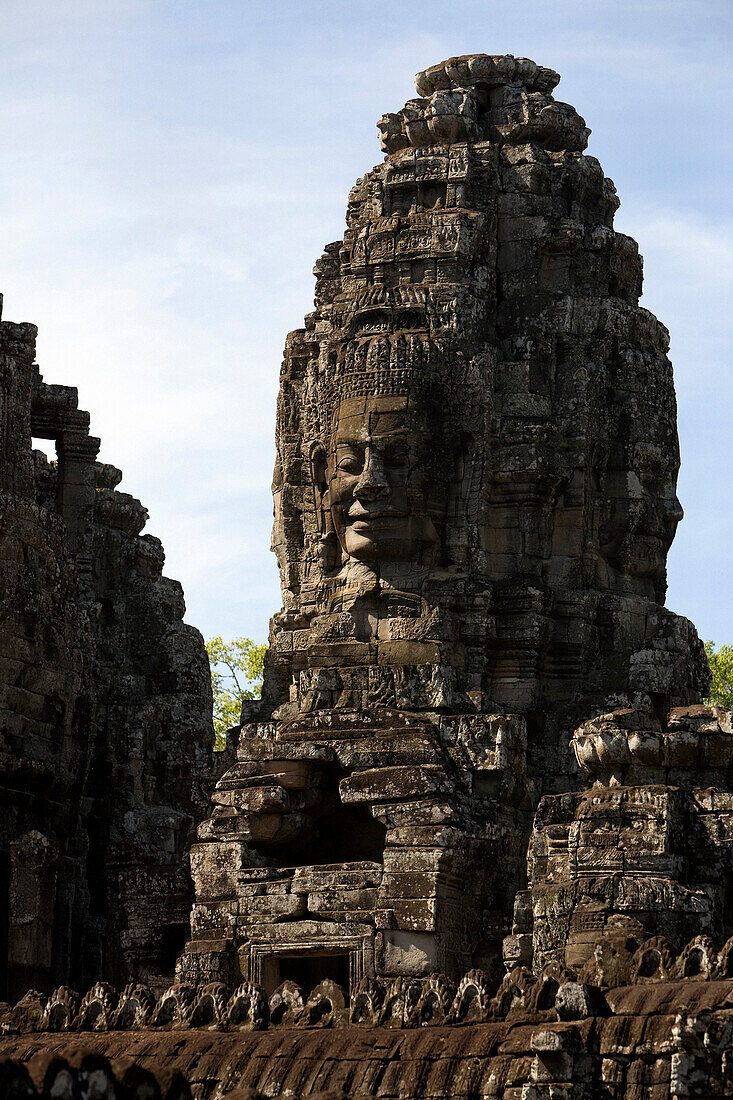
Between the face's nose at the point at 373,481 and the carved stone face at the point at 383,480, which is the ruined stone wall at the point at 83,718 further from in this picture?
the face's nose at the point at 373,481

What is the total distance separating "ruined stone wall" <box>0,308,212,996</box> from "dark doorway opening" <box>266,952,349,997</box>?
2.19 metres

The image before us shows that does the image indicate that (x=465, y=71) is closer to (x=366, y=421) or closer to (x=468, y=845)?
(x=366, y=421)

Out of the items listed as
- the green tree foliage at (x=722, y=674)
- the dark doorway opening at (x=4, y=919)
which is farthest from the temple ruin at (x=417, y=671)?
the green tree foliage at (x=722, y=674)

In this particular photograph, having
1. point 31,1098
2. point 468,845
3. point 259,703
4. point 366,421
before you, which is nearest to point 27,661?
point 259,703

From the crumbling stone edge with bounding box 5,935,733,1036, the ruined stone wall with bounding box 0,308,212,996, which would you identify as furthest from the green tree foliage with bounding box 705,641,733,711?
the crumbling stone edge with bounding box 5,935,733,1036

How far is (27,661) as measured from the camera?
3672 centimetres

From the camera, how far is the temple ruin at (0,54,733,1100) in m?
28.2

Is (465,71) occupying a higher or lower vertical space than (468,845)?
higher

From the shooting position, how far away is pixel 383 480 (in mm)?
35656

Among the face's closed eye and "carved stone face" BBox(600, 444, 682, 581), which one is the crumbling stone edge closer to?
the face's closed eye

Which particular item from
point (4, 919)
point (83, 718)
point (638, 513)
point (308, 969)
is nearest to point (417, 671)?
point (308, 969)

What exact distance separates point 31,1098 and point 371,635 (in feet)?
65.4

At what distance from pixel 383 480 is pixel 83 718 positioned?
639 cm

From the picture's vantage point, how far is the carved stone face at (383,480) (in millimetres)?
35844
